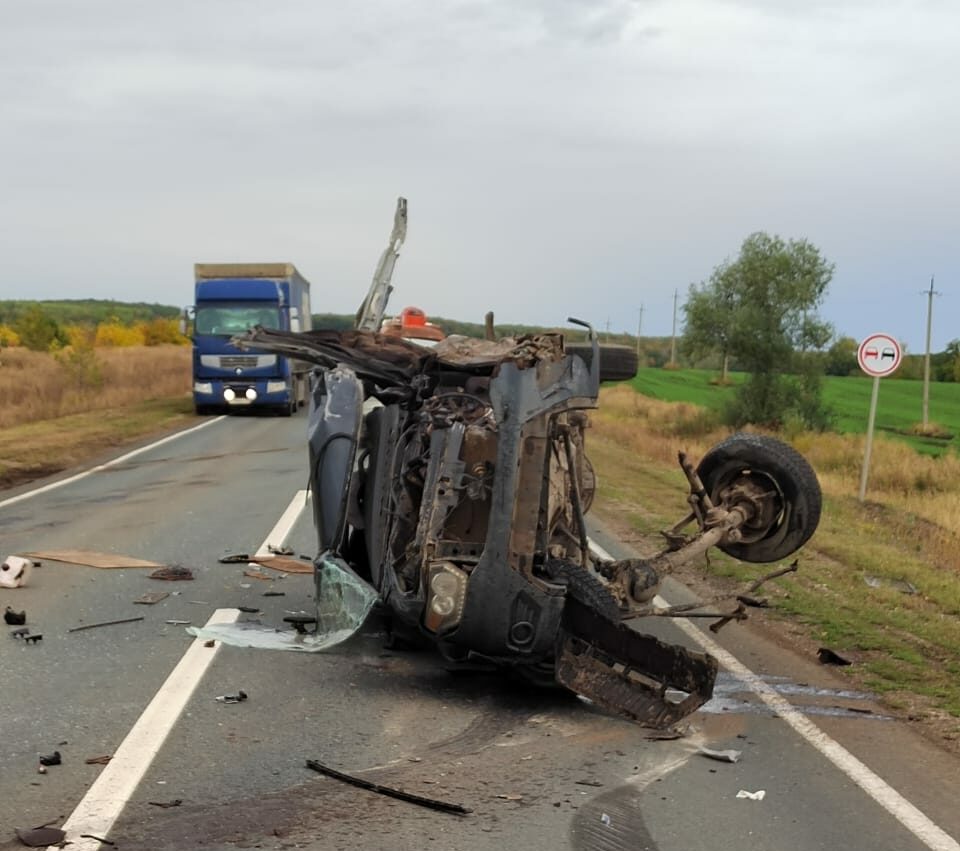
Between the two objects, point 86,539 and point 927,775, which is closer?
point 927,775

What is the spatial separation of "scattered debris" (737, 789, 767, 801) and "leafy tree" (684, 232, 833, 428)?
43.9 m

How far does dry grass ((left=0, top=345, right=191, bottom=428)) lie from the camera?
29.6 m

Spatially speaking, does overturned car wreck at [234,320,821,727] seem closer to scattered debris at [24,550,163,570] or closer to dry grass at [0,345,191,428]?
scattered debris at [24,550,163,570]

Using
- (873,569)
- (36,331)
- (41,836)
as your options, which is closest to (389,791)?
(41,836)

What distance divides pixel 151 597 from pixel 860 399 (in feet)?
215

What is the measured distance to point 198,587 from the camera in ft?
28.8

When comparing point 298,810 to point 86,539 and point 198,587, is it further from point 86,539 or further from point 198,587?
point 86,539

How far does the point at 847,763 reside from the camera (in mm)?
5270

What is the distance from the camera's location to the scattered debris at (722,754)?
17.2ft

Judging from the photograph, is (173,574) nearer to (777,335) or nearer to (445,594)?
(445,594)

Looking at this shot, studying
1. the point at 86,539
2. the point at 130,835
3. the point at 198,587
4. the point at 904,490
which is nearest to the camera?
the point at 130,835

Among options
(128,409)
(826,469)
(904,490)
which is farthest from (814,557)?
(128,409)

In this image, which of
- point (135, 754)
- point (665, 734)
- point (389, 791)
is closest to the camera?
Answer: point (389, 791)

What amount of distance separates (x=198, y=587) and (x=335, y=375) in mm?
2695
